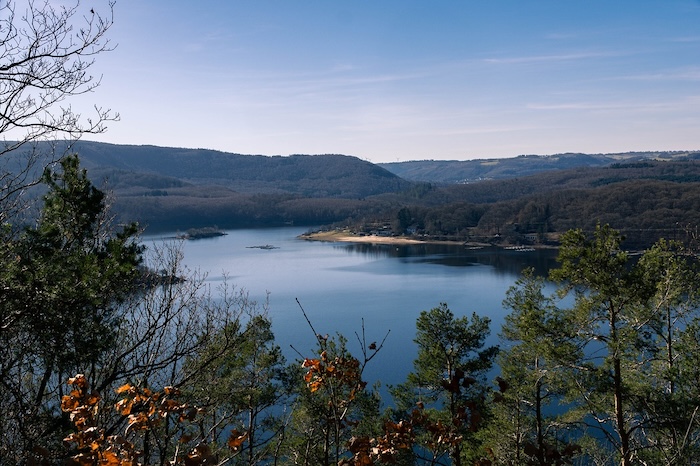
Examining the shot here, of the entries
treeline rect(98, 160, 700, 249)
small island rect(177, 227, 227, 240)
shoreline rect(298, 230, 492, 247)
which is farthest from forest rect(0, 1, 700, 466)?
small island rect(177, 227, 227, 240)

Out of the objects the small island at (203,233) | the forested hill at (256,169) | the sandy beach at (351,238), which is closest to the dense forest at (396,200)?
the forested hill at (256,169)

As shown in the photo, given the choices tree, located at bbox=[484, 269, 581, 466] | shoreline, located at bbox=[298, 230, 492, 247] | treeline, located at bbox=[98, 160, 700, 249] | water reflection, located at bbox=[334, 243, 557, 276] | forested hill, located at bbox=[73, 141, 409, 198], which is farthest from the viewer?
forested hill, located at bbox=[73, 141, 409, 198]

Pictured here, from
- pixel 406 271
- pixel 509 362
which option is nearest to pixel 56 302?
pixel 509 362

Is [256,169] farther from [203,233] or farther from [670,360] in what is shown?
[670,360]

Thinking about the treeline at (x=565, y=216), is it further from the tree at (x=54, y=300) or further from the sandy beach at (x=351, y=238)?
the tree at (x=54, y=300)

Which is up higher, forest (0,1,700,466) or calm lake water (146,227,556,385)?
forest (0,1,700,466)

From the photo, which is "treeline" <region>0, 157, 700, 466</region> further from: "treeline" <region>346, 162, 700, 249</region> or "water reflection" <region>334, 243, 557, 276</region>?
"treeline" <region>346, 162, 700, 249</region>
